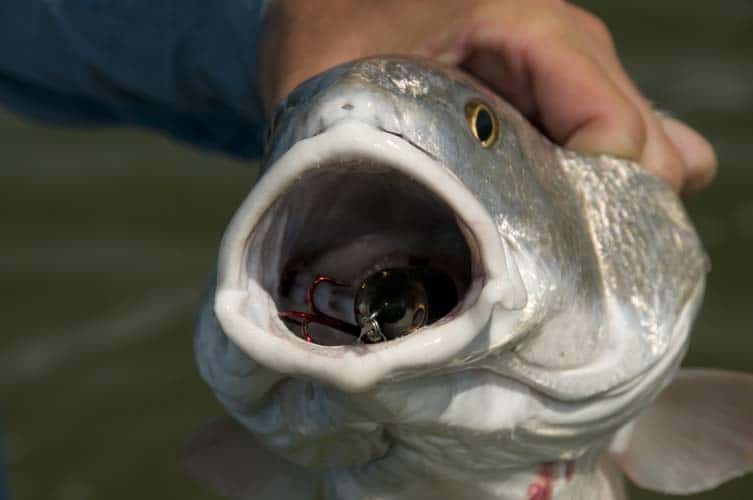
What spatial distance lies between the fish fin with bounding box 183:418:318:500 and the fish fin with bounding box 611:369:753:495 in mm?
370

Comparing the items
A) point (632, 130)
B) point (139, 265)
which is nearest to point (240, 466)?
point (632, 130)

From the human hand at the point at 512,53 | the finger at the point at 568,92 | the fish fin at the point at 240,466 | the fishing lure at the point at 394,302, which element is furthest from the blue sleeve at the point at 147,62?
the fishing lure at the point at 394,302

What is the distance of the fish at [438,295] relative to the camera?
1009 millimetres

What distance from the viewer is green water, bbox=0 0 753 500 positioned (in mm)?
2625

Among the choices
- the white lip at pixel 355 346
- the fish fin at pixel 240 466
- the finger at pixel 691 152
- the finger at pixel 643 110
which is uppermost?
the white lip at pixel 355 346

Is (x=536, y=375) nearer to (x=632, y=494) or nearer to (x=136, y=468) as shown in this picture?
(x=632, y=494)

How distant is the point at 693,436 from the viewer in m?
1.52

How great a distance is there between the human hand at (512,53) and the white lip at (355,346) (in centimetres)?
43

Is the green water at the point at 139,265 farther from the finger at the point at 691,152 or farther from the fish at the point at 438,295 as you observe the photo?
the fish at the point at 438,295

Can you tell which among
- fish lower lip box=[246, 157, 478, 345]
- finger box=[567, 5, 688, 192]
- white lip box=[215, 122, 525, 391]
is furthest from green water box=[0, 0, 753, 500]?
white lip box=[215, 122, 525, 391]

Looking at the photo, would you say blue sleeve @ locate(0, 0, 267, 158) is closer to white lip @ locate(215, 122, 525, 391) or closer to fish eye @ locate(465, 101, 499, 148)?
fish eye @ locate(465, 101, 499, 148)

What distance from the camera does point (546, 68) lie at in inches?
57.0

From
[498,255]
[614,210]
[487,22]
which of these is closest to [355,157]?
[498,255]

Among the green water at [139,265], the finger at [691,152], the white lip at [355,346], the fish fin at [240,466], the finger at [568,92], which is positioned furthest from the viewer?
the green water at [139,265]
